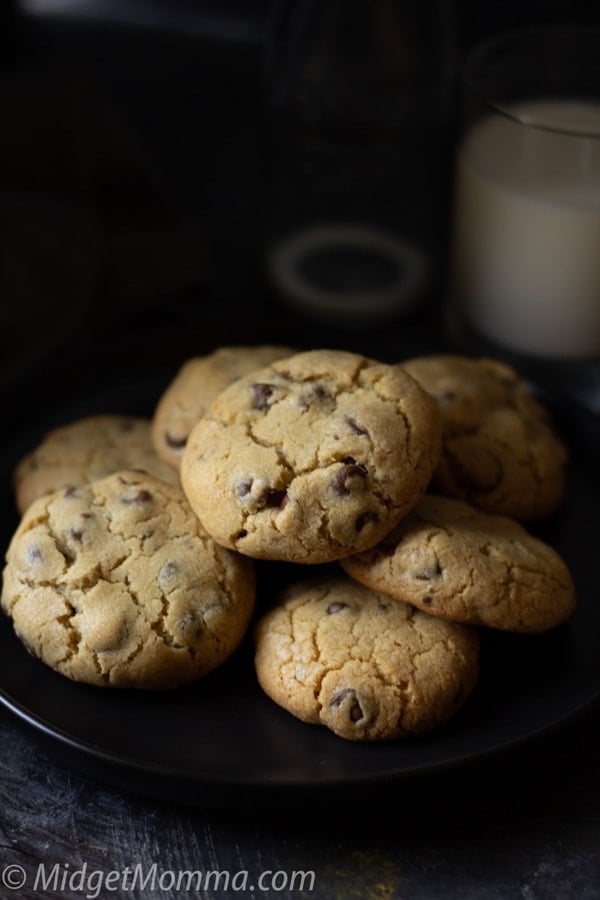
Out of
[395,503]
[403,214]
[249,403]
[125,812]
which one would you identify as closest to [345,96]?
[403,214]

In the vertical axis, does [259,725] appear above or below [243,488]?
below

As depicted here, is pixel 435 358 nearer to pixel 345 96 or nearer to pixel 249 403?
pixel 249 403

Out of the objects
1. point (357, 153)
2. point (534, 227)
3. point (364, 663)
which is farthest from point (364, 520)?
point (357, 153)

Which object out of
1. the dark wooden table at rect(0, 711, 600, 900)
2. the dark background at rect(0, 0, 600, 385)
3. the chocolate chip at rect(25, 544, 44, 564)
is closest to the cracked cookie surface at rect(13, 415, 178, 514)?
the chocolate chip at rect(25, 544, 44, 564)

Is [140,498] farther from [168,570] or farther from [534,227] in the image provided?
[534,227]

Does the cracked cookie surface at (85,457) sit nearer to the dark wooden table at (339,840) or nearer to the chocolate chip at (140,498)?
the chocolate chip at (140,498)

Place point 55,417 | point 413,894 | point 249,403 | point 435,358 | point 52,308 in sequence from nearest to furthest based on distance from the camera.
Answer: point 413,894 < point 249,403 < point 435,358 < point 55,417 < point 52,308
